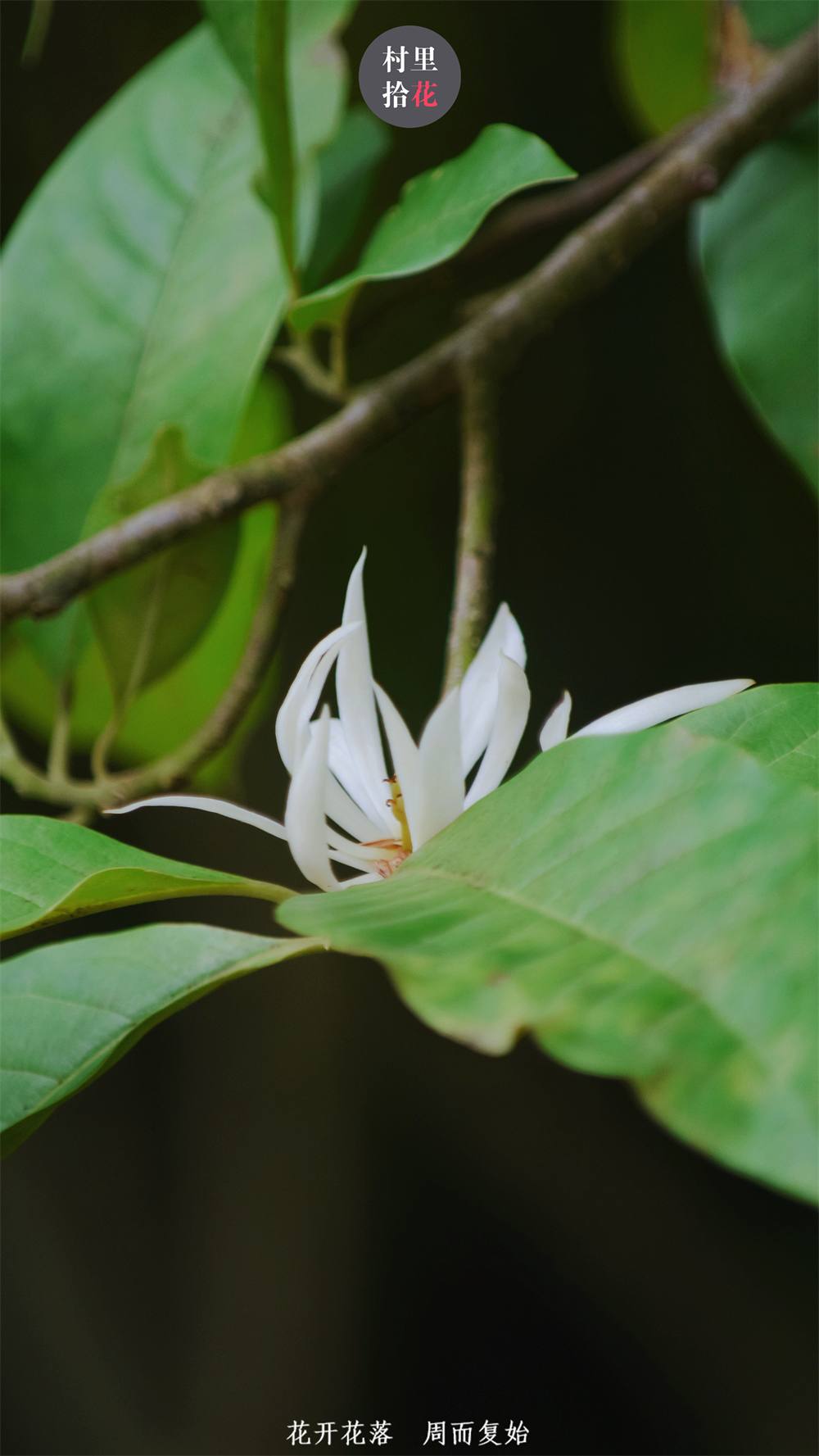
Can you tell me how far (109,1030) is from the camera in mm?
169

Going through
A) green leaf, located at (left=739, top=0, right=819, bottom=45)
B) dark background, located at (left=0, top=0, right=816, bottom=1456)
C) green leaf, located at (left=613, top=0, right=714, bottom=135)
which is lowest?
dark background, located at (left=0, top=0, right=816, bottom=1456)

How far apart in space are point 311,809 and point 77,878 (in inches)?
1.9

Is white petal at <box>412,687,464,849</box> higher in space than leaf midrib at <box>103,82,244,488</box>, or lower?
lower

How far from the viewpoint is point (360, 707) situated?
19cm

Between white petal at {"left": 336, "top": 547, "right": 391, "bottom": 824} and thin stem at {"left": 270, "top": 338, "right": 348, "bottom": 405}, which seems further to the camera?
thin stem at {"left": 270, "top": 338, "right": 348, "bottom": 405}

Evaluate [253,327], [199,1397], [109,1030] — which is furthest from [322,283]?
[199,1397]

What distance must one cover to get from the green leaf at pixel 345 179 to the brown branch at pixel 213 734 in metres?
0.14

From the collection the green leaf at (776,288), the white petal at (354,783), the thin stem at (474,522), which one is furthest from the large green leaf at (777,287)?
the white petal at (354,783)

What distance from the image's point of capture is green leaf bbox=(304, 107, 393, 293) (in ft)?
1.18

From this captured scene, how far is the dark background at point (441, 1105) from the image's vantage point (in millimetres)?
305

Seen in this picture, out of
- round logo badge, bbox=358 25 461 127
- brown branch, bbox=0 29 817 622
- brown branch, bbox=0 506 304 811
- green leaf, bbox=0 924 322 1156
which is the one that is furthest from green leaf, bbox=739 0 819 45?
green leaf, bbox=0 924 322 1156

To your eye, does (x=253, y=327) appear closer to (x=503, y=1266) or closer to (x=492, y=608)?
(x=492, y=608)

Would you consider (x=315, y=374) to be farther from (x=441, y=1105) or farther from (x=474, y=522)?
(x=441, y=1105)

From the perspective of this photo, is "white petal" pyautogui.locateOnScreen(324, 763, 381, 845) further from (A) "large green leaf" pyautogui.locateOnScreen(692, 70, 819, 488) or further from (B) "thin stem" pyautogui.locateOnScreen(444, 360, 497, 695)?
(A) "large green leaf" pyautogui.locateOnScreen(692, 70, 819, 488)
